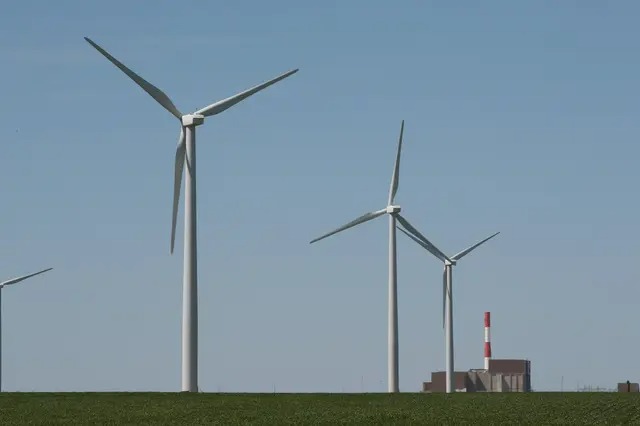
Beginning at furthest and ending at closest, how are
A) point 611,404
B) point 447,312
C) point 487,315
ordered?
point 487,315
point 447,312
point 611,404

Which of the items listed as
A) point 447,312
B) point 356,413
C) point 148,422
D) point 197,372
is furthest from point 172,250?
point 447,312

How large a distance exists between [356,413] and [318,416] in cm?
292

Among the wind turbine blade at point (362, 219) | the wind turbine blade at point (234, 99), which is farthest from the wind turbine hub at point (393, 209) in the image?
the wind turbine blade at point (234, 99)

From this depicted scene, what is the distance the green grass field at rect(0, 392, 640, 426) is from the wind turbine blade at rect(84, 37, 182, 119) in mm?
17762

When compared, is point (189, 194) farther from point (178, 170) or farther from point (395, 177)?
point (395, 177)

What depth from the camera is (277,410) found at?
181 feet

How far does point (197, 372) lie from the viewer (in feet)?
239

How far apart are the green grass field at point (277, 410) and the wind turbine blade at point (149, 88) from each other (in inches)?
699

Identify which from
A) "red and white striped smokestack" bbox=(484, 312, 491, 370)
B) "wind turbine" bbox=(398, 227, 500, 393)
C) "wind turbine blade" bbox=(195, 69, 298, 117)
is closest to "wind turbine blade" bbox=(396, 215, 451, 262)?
"wind turbine" bbox=(398, 227, 500, 393)

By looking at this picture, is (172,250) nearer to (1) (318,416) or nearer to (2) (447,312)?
(1) (318,416)

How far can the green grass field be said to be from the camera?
47938mm

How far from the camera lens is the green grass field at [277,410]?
47938 millimetres

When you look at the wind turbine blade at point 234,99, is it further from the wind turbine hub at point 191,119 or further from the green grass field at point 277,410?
the green grass field at point 277,410

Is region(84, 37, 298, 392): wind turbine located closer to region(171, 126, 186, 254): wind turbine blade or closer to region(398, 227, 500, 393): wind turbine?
region(171, 126, 186, 254): wind turbine blade
